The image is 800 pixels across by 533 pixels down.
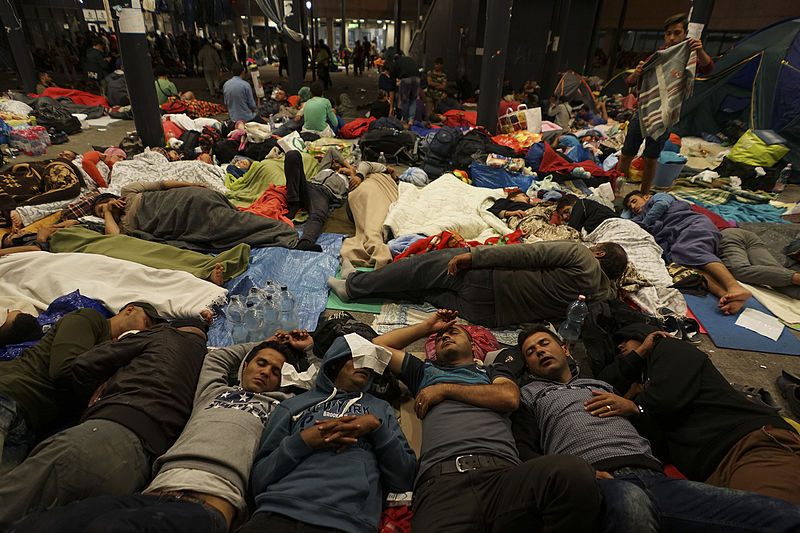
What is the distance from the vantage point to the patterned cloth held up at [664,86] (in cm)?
442

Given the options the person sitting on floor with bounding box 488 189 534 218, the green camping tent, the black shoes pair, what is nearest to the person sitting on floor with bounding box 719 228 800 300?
the black shoes pair

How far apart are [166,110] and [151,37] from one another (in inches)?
420

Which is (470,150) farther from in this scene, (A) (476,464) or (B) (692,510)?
(B) (692,510)

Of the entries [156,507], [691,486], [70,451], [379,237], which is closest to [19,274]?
[70,451]

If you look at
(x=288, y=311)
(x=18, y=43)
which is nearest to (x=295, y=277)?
(x=288, y=311)

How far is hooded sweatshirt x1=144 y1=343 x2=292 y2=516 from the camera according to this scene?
5.53ft

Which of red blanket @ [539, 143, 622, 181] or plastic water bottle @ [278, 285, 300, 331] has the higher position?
red blanket @ [539, 143, 622, 181]

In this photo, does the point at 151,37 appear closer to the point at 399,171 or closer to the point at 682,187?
the point at 399,171

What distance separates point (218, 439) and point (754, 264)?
14.6ft

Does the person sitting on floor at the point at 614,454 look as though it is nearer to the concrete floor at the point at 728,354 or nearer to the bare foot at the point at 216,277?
the concrete floor at the point at 728,354

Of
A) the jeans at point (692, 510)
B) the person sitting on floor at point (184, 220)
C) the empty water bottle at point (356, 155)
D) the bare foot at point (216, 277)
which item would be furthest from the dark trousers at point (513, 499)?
the empty water bottle at point (356, 155)

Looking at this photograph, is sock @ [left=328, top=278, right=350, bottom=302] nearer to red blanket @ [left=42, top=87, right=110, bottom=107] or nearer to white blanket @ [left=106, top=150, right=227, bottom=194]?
white blanket @ [left=106, top=150, right=227, bottom=194]

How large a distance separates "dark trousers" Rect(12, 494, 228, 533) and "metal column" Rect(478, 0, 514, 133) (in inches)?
287

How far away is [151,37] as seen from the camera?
16.0 metres
